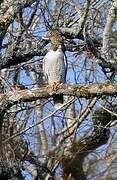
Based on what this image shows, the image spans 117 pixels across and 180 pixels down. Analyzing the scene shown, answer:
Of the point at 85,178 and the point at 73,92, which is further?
the point at 85,178

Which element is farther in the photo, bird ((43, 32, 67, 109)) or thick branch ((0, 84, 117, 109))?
bird ((43, 32, 67, 109))

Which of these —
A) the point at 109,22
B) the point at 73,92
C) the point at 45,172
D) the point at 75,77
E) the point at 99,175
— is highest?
the point at 109,22

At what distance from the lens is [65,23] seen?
7109 millimetres

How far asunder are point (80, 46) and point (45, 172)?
2.37 m

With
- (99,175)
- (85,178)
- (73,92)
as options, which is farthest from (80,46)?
(99,175)

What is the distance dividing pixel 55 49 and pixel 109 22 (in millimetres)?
1467

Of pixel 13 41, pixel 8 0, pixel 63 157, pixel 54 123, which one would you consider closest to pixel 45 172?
pixel 63 157

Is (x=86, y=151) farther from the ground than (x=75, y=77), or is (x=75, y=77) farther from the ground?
(x=75, y=77)

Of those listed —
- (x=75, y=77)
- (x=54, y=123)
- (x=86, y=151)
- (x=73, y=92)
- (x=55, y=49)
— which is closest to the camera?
(x=73, y=92)

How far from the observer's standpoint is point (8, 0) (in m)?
5.52

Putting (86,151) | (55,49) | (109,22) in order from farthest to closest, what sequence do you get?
(86,151) < (55,49) < (109,22)

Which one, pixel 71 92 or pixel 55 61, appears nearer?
pixel 71 92

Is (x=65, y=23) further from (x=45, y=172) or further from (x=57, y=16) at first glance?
(x=45, y=172)

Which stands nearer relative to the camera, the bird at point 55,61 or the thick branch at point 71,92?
the thick branch at point 71,92
